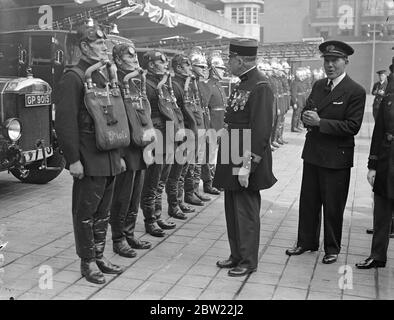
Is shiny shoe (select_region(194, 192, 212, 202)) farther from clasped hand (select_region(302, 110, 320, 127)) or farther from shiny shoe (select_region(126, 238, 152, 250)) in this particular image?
clasped hand (select_region(302, 110, 320, 127))

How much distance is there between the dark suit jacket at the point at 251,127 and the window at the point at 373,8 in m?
32.1

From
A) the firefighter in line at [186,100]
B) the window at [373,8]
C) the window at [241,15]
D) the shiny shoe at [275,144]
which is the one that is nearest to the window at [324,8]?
the window at [373,8]

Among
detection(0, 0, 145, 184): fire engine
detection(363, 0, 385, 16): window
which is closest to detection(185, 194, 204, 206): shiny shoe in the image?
detection(0, 0, 145, 184): fire engine

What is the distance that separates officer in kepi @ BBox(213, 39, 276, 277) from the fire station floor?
324mm

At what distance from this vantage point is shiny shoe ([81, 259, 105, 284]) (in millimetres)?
4035

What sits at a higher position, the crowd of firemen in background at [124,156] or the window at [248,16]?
the window at [248,16]

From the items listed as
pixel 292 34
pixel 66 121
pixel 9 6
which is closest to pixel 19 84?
pixel 66 121

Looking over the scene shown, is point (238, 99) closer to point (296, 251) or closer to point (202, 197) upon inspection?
point (296, 251)

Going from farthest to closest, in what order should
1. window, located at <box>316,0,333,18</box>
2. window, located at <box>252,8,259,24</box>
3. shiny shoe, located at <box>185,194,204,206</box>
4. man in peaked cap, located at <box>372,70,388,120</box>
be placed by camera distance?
window, located at <box>252,8,259,24</box> → window, located at <box>316,0,333,18</box> → man in peaked cap, located at <box>372,70,388,120</box> → shiny shoe, located at <box>185,194,204,206</box>

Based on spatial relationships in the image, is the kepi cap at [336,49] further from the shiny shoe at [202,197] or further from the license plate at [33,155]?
the license plate at [33,155]

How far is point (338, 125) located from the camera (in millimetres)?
4461

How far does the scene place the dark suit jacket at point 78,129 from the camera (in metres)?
3.85

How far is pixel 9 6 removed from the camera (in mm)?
14133
